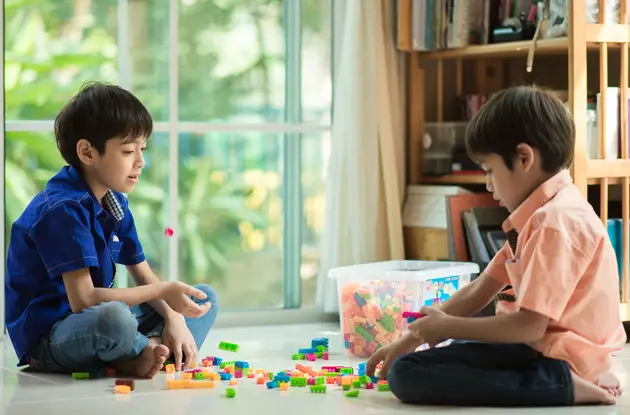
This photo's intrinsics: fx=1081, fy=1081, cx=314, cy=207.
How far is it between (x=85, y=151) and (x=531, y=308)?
1116mm

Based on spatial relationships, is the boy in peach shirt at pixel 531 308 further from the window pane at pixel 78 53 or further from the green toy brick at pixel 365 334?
the window pane at pixel 78 53

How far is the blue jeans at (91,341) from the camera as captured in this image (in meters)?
2.38

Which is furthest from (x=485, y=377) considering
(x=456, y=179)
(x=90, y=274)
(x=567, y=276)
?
(x=456, y=179)

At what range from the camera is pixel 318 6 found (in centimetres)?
366

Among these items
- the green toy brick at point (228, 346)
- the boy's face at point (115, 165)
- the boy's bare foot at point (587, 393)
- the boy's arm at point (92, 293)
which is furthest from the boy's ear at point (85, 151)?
the boy's bare foot at point (587, 393)

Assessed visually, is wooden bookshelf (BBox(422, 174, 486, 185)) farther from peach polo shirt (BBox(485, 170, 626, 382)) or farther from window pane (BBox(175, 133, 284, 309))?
peach polo shirt (BBox(485, 170, 626, 382))

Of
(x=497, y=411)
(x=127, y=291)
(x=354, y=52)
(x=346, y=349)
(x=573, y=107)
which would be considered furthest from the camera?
(x=354, y=52)

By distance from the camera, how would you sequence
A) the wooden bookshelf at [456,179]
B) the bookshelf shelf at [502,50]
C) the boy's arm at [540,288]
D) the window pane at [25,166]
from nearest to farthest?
the boy's arm at [540,288]
the bookshelf shelf at [502,50]
the window pane at [25,166]
the wooden bookshelf at [456,179]

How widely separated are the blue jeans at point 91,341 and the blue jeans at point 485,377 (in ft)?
2.13

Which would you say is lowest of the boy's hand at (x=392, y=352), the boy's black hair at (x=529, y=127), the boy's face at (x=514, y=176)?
the boy's hand at (x=392, y=352)

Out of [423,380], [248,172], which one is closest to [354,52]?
[248,172]

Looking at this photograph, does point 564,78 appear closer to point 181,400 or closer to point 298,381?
point 298,381

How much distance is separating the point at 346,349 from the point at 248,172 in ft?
3.30

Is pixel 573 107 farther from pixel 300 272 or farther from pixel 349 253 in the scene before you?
pixel 300 272
